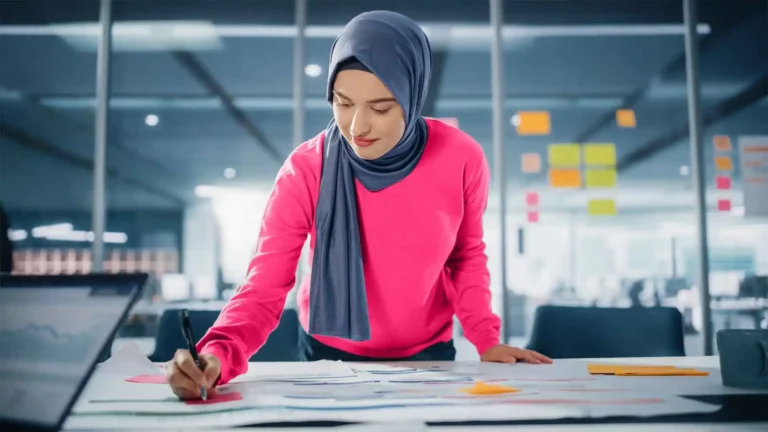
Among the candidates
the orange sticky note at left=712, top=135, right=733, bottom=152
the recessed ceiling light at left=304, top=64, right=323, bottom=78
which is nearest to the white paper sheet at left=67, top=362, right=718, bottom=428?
the recessed ceiling light at left=304, top=64, right=323, bottom=78

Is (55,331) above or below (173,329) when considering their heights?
above

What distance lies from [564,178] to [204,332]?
2743 millimetres

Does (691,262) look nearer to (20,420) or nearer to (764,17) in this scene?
(764,17)

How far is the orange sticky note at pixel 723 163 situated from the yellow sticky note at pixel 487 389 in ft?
11.5

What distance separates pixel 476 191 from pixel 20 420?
0.95 metres

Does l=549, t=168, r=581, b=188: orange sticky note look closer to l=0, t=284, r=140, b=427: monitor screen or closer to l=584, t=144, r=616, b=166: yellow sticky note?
l=584, t=144, r=616, b=166: yellow sticky note

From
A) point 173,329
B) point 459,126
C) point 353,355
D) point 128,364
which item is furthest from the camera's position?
point 459,126

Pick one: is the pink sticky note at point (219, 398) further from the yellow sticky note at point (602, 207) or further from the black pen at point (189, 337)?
the yellow sticky note at point (602, 207)

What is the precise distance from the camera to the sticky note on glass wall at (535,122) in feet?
12.6

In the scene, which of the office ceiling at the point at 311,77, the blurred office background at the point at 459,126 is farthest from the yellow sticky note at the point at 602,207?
the office ceiling at the point at 311,77

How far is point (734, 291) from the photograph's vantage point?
384 centimetres

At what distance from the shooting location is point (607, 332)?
5.97ft

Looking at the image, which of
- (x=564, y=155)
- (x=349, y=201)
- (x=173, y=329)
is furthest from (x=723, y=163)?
(x=173, y=329)

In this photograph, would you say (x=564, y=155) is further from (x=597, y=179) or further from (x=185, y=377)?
(x=185, y=377)
